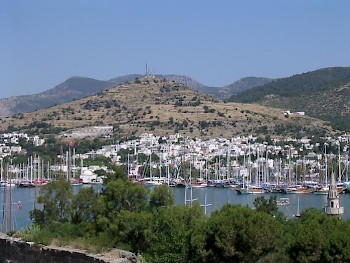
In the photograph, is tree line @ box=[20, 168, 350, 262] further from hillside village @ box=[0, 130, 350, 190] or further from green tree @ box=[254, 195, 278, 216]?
hillside village @ box=[0, 130, 350, 190]

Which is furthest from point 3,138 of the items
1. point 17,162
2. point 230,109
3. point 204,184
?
point 204,184

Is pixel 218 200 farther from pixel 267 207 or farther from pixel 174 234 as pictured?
pixel 174 234

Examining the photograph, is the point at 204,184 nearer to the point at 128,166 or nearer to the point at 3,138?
the point at 128,166

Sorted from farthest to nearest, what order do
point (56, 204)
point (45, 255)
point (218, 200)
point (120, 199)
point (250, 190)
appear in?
point (250, 190) < point (218, 200) < point (56, 204) < point (120, 199) < point (45, 255)

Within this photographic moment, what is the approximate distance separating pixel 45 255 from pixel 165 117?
9567 centimetres

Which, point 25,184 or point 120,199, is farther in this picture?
point 25,184

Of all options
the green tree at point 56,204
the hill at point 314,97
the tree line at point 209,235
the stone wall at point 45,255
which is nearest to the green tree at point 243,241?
the tree line at point 209,235

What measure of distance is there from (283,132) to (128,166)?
34.1 m

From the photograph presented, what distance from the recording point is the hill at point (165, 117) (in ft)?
339

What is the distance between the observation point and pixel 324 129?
349 feet

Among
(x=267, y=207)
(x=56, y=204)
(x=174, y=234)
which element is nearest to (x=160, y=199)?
(x=56, y=204)

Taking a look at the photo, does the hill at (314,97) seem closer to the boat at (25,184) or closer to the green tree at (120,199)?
the boat at (25,184)

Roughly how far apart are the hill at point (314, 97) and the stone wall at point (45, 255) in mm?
100977

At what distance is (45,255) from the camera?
9.77 meters
